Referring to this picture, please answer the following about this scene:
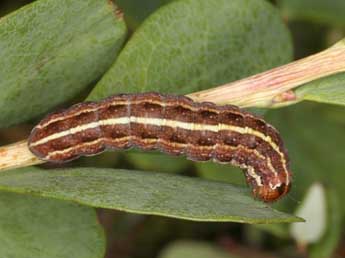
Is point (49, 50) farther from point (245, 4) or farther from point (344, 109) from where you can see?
point (344, 109)

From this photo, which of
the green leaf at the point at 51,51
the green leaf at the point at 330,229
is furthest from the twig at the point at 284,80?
the green leaf at the point at 330,229

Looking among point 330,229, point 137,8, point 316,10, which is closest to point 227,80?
point 330,229

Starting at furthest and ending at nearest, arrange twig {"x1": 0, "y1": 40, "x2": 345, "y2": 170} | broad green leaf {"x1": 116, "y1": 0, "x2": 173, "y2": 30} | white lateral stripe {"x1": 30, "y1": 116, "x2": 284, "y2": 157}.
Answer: broad green leaf {"x1": 116, "y1": 0, "x2": 173, "y2": 30}, white lateral stripe {"x1": 30, "y1": 116, "x2": 284, "y2": 157}, twig {"x1": 0, "y1": 40, "x2": 345, "y2": 170}

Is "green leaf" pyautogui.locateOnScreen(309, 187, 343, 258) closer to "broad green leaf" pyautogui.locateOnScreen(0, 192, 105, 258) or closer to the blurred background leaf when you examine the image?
the blurred background leaf

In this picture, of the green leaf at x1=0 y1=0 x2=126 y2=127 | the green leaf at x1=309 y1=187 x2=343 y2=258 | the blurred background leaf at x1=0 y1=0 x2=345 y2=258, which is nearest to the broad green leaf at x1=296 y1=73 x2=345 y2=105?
the blurred background leaf at x1=0 y1=0 x2=345 y2=258

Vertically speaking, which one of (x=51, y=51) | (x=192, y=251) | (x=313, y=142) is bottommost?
(x=192, y=251)

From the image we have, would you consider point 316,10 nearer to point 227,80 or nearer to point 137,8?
point 137,8
